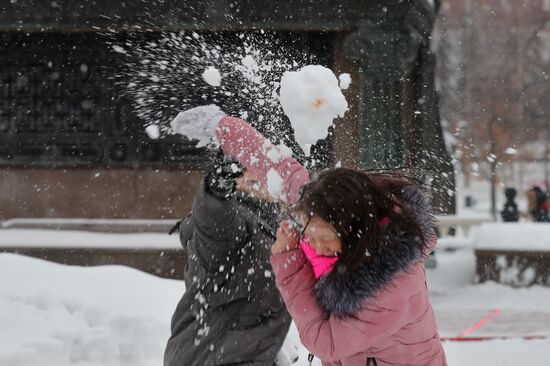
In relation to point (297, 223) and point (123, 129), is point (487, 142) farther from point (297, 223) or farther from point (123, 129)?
point (297, 223)

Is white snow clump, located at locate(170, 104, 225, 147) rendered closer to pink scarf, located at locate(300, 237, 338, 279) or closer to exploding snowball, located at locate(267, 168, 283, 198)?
exploding snowball, located at locate(267, 168, 283, 198)

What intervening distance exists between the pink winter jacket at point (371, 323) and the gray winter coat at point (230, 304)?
1.65ft

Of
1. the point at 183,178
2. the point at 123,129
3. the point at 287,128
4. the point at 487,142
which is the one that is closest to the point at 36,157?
the point at 123,129

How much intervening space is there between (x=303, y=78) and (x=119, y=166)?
5924 millimetres

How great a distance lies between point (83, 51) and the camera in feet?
27.8

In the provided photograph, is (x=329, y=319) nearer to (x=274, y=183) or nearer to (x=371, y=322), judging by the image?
(x=371, y=322)

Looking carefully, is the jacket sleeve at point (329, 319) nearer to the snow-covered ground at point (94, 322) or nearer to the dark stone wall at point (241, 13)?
the snow-covered ground at point (94, 322)

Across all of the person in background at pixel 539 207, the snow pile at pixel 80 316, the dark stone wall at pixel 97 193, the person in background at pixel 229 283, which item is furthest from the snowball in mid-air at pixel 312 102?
the person in background at pixel 539 207

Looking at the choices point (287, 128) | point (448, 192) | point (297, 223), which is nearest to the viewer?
point (297, 223)

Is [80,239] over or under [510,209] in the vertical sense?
under

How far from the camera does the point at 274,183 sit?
247 cm

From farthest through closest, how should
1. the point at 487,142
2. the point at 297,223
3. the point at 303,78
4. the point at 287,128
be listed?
1. the point at 487,142
2. the point at 287,128
3. the point at 303,78
4. the point at 297,223

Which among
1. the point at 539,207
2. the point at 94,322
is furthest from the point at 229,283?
the point at 539,207

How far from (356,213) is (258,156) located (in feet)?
1.52
